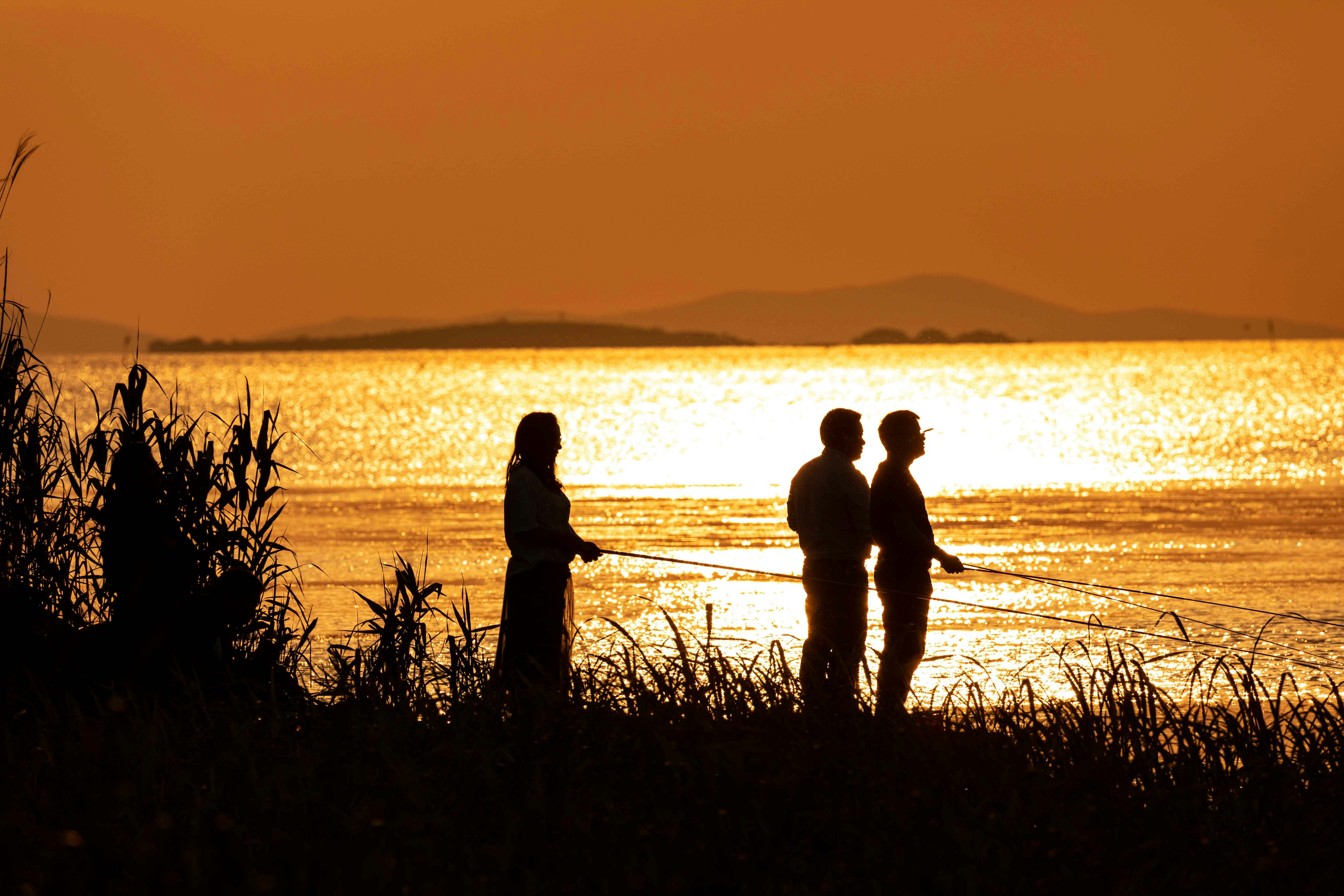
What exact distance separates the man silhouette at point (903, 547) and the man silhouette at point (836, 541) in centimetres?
9

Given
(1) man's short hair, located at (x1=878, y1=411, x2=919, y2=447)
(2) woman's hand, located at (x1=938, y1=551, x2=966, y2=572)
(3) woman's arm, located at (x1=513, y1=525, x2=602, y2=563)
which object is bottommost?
(2) woman's hand, located at (x1=938, y1=551, x2=966, y2=572)

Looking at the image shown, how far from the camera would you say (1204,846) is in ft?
15.0

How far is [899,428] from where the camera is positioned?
294 inches

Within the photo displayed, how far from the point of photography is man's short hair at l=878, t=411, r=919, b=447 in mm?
7414

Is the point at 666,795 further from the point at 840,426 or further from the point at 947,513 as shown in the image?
the point at 947,513

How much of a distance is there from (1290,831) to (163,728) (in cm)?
383

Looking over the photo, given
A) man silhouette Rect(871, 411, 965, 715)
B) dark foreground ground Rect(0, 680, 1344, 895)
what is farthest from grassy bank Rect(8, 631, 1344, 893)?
man silhouette Rect(871, 411, 965, 715)

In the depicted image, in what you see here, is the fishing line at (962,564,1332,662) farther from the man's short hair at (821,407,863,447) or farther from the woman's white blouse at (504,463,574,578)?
the woman's white blouse at (504,463,574,578)

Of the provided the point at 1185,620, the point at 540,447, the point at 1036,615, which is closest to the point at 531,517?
the point at 540,447

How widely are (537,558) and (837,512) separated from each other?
1519 mm

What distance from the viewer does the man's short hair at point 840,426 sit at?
291 inches

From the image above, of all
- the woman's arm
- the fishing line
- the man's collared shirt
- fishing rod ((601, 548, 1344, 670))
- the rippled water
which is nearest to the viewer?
fishing rod ((601, 548, 1344, 670))

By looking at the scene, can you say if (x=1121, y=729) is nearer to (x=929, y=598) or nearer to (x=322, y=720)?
(x=929, y=598)

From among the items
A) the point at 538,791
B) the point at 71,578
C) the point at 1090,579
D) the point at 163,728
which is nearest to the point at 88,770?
the point at 163,728
